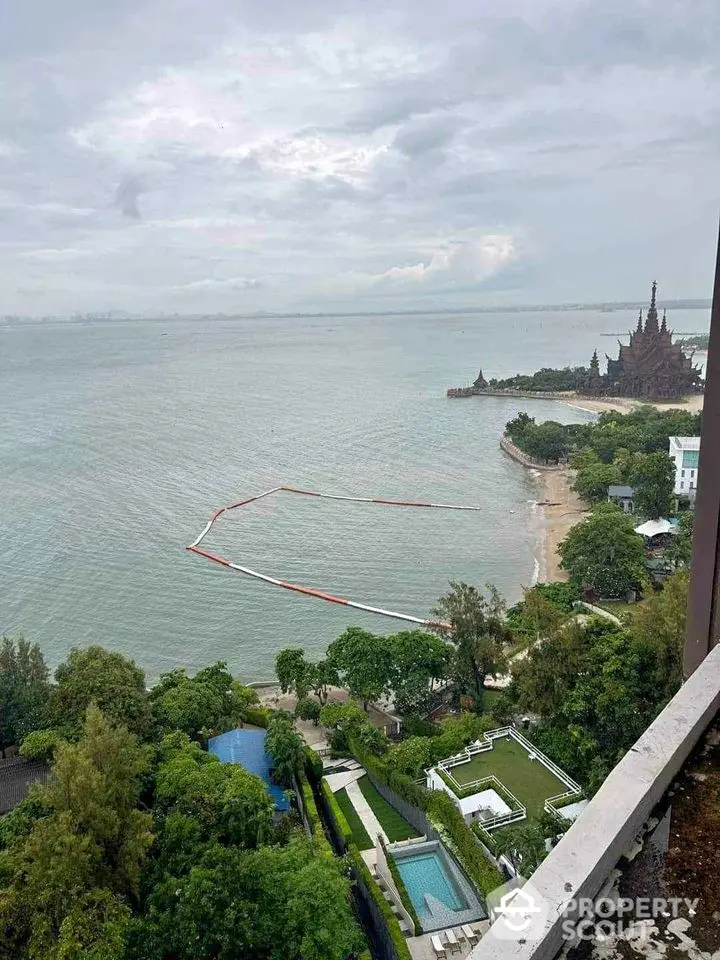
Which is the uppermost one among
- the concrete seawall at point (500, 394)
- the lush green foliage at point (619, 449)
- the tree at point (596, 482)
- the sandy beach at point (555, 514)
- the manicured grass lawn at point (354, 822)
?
the concrete seawall at point (500, 394)

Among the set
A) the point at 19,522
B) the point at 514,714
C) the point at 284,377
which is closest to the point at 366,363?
the point at 284,377

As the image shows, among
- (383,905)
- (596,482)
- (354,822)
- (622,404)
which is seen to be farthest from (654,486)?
(622,404)

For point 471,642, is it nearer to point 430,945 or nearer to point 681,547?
point 430,945

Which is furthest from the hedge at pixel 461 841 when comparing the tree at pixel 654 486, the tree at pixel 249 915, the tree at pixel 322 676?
the tree at pixel 654 486

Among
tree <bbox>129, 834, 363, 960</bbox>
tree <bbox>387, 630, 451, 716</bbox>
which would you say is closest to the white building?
tree <bbox>387, 630, 451, 716</bbox>

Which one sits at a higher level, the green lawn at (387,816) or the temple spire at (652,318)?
the temple spire at (652,318)

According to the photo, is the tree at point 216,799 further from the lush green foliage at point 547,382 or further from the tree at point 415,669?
the lush green foliage at point 547,382
